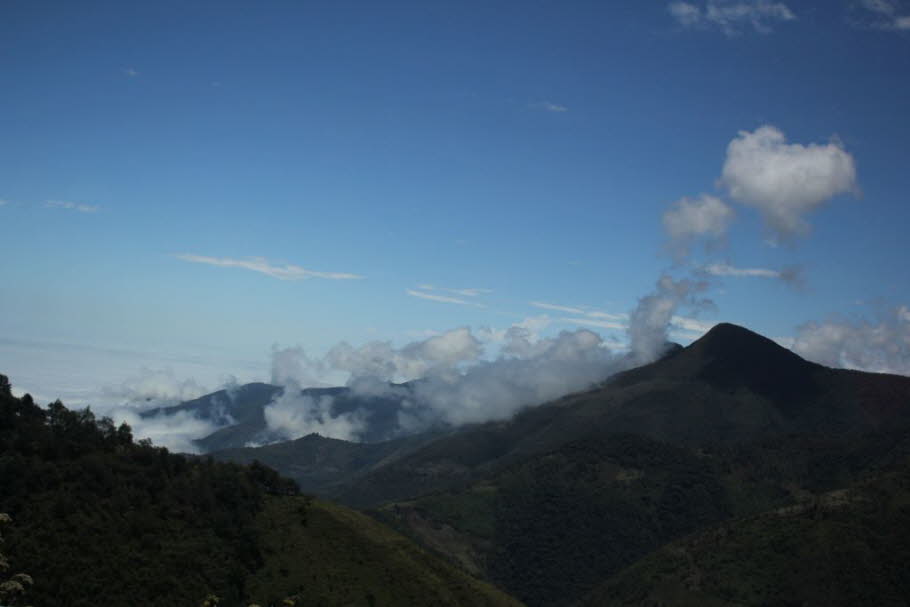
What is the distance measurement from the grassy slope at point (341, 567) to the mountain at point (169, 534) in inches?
10.8

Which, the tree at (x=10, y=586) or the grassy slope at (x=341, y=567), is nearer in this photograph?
the tree at (x=10, y=586)

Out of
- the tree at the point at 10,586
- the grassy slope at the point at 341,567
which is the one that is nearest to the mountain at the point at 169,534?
the grassy slope at the point at 341,567

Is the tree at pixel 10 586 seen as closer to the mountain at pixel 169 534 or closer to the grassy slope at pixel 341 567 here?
the mountain at pixel 169 534

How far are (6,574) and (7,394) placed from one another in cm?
6639

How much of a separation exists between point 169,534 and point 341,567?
34.5m

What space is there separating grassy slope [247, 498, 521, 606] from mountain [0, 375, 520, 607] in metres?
0.28

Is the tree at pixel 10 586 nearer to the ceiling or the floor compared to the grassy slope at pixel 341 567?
nearer to the ceiling

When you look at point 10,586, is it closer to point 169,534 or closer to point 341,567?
point 169,534

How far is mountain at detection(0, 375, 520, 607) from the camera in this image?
112188mm

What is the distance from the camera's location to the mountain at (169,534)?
368ft

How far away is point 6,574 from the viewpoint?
98.2 meters

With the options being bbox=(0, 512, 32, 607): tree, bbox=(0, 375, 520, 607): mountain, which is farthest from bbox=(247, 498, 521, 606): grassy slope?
bbox=(0, 512, 32, 607): tree

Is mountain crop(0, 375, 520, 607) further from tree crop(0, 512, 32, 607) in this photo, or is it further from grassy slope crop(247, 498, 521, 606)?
tree crop(0, 512, 32, 607)

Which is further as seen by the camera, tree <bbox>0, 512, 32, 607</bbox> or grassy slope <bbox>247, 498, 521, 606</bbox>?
grassy slope <bbox>247, 498, 521, 606</bbox>
